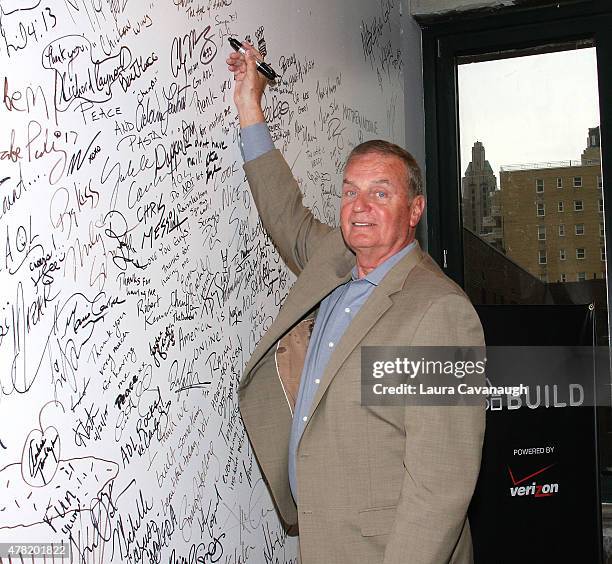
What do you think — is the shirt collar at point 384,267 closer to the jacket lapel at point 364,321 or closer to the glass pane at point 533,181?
the jacket lapel at point 364,321

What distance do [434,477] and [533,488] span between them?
42.9 inches

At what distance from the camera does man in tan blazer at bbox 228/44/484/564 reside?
5.28ft

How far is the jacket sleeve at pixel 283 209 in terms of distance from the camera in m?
1.97

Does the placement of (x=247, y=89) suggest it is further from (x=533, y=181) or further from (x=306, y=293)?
(x=533, y=181)

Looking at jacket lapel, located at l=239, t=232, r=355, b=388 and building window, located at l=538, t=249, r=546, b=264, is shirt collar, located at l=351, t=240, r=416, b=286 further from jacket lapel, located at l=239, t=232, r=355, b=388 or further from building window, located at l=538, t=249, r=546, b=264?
building window, located at l=538, t=249, r=546, b=264

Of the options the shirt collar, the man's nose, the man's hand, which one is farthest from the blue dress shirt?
the man's hand

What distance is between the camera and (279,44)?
219cm

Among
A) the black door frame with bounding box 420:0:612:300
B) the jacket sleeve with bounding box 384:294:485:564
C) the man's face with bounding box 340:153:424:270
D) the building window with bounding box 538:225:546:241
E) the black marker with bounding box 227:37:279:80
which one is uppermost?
the black door frame with bounding box 420:0:612:300

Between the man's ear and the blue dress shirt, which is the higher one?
the man's ear

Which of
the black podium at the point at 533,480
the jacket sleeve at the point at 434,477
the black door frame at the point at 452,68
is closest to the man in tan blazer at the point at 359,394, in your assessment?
the jacket sleeve at the point at 434,477

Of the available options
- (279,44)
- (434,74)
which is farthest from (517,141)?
(279,44)

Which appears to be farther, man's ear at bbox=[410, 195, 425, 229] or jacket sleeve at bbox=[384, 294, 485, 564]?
man's ear at bbox=[410, 195, 425, 229]
